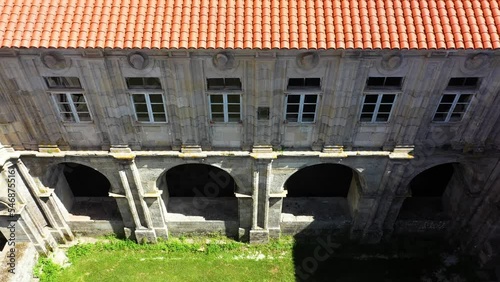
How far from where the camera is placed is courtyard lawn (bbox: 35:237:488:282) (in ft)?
71.3

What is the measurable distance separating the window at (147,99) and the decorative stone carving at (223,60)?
2.74 meters

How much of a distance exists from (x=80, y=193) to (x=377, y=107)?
1908 centimetres

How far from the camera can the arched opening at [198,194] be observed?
75.9 feet

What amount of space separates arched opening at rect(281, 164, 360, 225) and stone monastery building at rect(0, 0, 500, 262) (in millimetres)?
215

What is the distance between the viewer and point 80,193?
81.8 ft

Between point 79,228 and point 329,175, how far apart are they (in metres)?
16.2

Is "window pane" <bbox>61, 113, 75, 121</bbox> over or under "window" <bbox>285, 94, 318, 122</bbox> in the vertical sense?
under

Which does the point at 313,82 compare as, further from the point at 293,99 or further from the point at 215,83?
the point at 215,83

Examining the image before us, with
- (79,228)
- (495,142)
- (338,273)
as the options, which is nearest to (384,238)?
(338,273)

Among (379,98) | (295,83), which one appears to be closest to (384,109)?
(379,98)

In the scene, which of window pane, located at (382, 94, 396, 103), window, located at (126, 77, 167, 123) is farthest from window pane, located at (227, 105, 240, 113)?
window pane, located at (382, 94, 396, 103)

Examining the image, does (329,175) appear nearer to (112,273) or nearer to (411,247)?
(411,247)

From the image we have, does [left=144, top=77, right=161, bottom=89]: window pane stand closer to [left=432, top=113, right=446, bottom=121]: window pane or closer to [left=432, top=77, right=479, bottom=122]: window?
[left=432, top=77, right=479, bottom=122]: window

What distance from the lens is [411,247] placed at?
2308 centimetres
